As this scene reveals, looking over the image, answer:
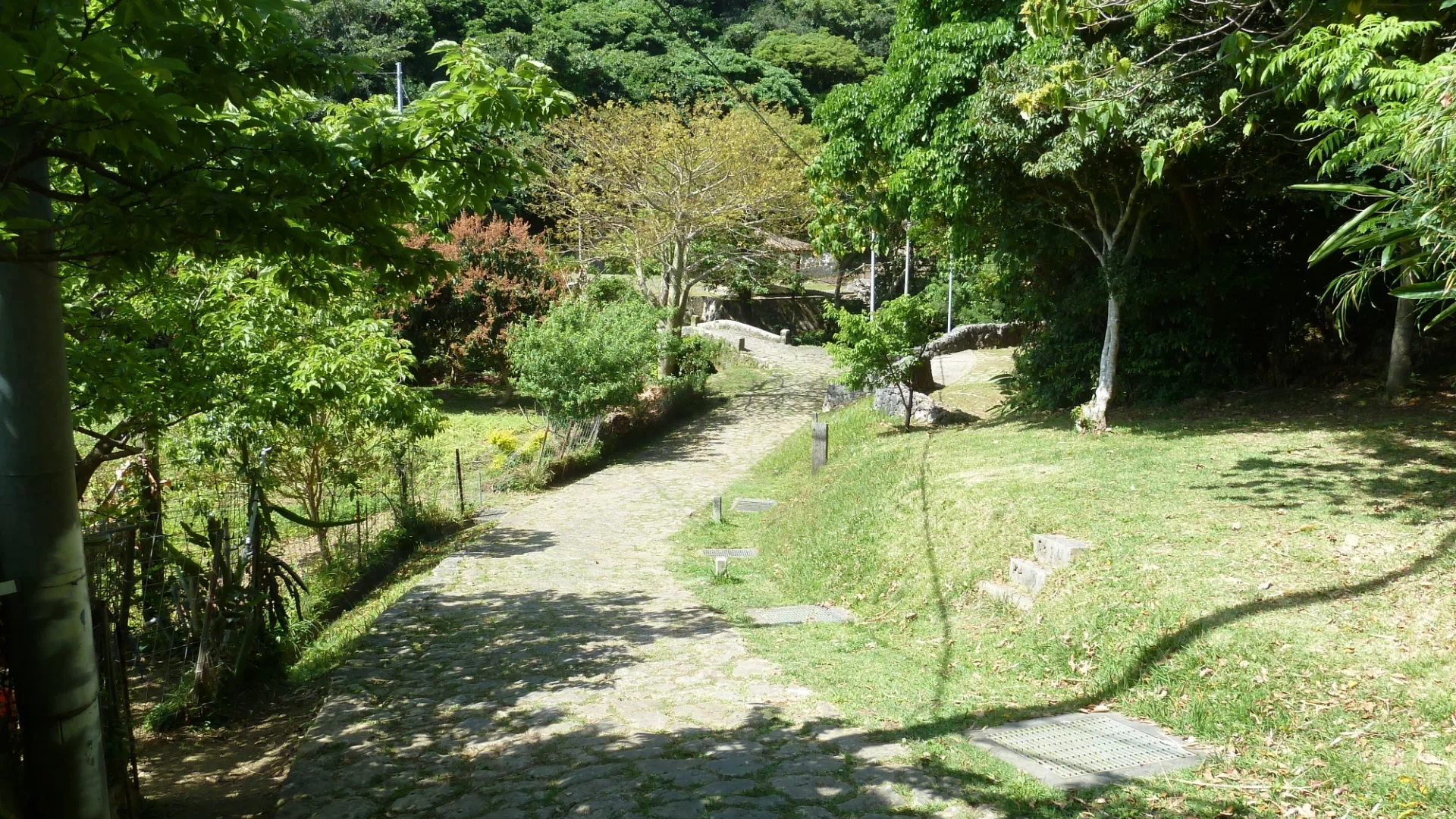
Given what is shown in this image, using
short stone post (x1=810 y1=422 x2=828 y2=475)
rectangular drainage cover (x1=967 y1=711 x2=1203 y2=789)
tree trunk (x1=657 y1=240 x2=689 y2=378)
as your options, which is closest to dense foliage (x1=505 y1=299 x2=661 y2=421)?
tree trunk (x1=657 y1=240 x2=689 y2=378)

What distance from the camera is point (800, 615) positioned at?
31.6ft

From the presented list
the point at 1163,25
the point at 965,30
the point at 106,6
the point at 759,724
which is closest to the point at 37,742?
the point at 106,6

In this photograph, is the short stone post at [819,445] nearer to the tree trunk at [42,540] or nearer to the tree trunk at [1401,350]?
the tree trunk at [1401,350]

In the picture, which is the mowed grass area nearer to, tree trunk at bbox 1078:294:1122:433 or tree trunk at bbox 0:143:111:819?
tree trunk at bbox 1078:294:1122:433

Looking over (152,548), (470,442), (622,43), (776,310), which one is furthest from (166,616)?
(622,43)

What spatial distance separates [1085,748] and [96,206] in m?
5.32

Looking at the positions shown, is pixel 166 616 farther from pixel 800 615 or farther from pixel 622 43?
pixel 622 43

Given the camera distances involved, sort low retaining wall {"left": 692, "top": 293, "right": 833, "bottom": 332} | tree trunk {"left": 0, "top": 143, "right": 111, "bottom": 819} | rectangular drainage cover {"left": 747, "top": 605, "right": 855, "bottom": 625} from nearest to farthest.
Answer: tree trunk {"left": 0, "top": 143, "right": 111, "bottom": 819}, rectangular drainage cover {"left": 747, "top": 605, "right": 855, "bottom": 625}, low retaining wall {"left": 692, "top": 293, "right": 833, "bottom": 332}

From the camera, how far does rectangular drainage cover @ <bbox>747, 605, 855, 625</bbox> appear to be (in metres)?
9.34

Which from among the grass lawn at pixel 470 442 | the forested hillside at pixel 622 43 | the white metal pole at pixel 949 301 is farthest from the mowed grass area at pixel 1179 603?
the forested hillside at pixel 622 43

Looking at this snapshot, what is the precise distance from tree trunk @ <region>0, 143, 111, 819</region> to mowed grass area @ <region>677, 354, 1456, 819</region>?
154 inches

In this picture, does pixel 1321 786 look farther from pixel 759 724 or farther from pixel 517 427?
pixel 517 427

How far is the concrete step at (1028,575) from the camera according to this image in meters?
7.93

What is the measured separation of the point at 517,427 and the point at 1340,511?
708 inches
